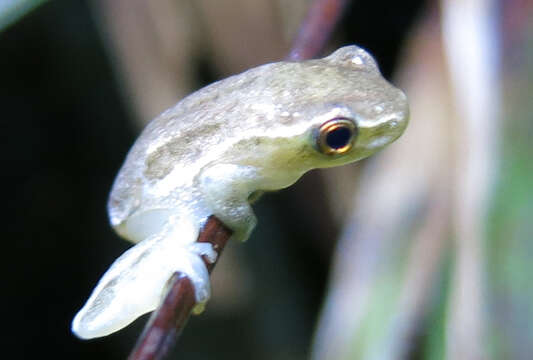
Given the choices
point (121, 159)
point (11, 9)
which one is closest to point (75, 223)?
point (121, 159)

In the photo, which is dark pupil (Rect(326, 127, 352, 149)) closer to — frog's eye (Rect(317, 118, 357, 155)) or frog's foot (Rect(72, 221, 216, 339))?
frog's eye (Rect(317, 118, 357, 155))

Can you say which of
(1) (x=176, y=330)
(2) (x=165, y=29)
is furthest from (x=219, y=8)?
(1) (x=176, y=330)

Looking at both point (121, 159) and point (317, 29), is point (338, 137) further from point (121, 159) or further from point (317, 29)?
point (121, 159)

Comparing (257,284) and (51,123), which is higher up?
(51,123)

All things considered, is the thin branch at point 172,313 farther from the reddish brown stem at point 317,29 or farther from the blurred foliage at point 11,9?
the blurred foliage at point 11,9

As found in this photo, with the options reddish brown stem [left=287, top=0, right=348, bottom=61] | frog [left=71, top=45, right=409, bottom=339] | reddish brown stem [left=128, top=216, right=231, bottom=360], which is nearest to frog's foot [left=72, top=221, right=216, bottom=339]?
frog [left=71, top=45, right=409, bottom=339]

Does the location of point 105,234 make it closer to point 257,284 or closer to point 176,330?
point 257,284
